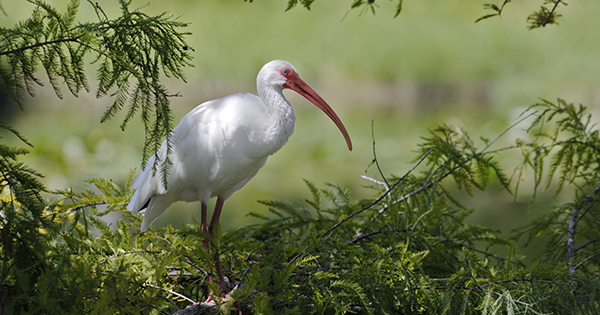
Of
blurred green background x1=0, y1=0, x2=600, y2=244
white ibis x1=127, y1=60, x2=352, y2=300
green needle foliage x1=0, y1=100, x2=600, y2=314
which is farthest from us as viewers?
blurred green background x1=0, y1=0, x2=600, y2=244

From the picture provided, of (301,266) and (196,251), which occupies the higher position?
(301,266)

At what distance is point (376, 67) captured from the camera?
28.9ft

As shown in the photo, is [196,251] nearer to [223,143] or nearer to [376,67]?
[223,143]

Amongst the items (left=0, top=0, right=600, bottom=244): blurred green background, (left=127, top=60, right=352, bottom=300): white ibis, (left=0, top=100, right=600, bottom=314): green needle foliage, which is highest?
(left=0, top=0, right=600, bottom=244): blurred green background

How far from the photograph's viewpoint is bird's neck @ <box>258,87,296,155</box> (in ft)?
8.18

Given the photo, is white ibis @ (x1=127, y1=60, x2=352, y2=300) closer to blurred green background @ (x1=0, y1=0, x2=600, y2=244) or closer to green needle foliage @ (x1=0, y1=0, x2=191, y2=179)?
green needle foliage @ (x1=0, y1=0, x2=191, y2=179)

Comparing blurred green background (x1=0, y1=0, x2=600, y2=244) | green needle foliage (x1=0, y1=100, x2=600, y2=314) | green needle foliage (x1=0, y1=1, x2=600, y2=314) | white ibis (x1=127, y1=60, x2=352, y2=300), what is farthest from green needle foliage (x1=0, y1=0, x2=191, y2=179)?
blurred green background (x1=0, y1=0, x2=600, y2=244)

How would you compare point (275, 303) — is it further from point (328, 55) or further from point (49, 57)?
point (328, 55)

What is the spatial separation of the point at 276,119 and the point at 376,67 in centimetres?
659

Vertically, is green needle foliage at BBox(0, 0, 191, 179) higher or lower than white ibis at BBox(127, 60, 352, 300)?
lower

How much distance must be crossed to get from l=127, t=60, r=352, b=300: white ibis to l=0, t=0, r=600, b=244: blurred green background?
500 centimetres

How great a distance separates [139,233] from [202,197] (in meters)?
0.37

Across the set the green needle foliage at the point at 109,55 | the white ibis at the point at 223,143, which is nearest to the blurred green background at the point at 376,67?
the white ibis at the point at 223,143

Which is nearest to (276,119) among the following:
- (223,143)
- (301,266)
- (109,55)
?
(223,143)
